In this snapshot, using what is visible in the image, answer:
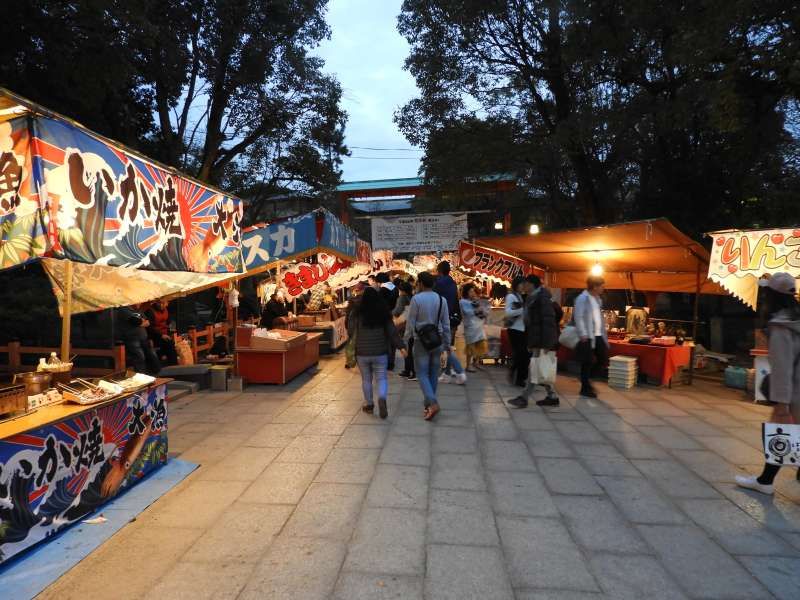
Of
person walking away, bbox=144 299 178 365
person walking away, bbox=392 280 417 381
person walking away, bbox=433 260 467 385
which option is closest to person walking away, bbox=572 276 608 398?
person walking away, bbox=433 260 467 385

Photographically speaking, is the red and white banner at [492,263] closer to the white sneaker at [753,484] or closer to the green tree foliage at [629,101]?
the green tree foliage at [629,101]

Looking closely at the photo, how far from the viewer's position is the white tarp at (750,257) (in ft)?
20.9

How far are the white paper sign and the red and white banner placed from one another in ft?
19.8

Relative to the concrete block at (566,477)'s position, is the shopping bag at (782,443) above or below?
above

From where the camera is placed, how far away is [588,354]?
7.01 m

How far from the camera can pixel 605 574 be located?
2824mm

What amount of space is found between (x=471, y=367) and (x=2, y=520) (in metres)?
7.73

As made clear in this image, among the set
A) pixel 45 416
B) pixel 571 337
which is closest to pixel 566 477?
pixel 571 337

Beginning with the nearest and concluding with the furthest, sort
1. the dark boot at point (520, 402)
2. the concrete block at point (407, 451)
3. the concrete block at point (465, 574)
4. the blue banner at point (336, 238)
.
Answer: the concrete block at point (465, 574) → the concrete block at point (407, 451) → the dark boot at point (520, 402) → the blue banner at point (336, 238)

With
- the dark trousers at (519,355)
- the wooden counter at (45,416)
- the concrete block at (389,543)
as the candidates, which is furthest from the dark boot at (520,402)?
the wooden counter at (45,416)

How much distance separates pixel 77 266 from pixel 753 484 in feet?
20.8

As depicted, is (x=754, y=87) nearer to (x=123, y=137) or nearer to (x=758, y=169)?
(x=758, y=169)

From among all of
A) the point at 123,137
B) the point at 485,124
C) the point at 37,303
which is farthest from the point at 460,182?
the point at 37,303

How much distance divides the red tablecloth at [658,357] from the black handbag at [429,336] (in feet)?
13.9
